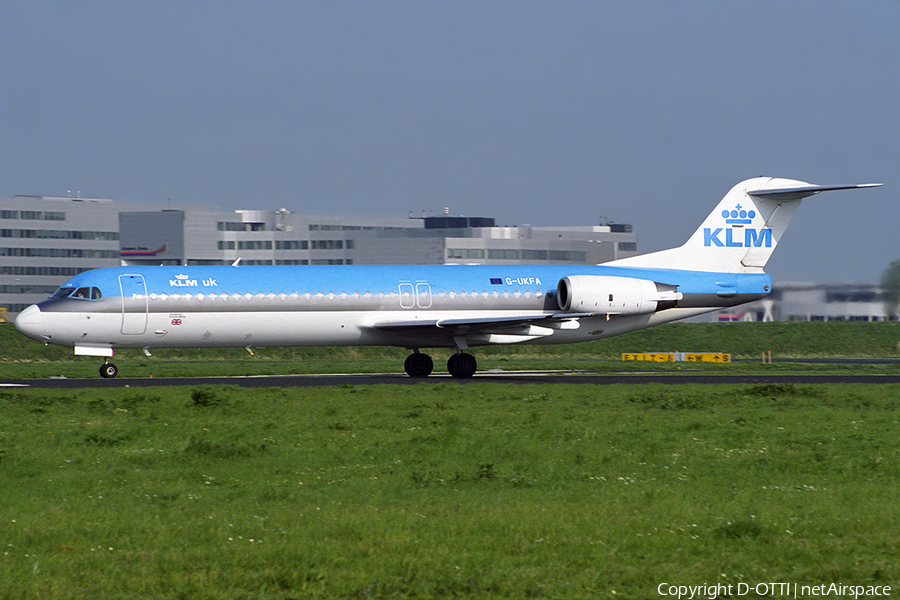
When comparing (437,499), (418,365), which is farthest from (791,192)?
(437,499)

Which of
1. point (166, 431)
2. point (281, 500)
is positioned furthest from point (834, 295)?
point (281, 500)

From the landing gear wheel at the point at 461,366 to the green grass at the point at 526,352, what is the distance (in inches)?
236

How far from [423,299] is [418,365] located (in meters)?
2.70

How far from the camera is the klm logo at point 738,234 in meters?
40.4

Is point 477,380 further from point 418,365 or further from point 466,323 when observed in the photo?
point 418,365

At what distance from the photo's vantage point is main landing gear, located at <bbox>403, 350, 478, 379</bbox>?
37.0m

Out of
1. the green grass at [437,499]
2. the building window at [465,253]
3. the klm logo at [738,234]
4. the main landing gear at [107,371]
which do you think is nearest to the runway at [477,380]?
the main landing gear at [107,371]

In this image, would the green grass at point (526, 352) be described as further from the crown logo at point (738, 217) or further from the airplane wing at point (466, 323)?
the crown logo at point (738, 217)

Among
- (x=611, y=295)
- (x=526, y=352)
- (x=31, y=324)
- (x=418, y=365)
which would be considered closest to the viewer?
(x=31, y=324)

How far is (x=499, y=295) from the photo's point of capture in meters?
37.4

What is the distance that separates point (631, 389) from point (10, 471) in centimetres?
1847

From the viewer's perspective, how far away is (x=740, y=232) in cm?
4053

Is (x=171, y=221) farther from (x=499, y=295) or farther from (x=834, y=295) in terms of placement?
(x=499, y=295)

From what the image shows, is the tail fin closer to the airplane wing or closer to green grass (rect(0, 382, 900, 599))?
the airplane wing
